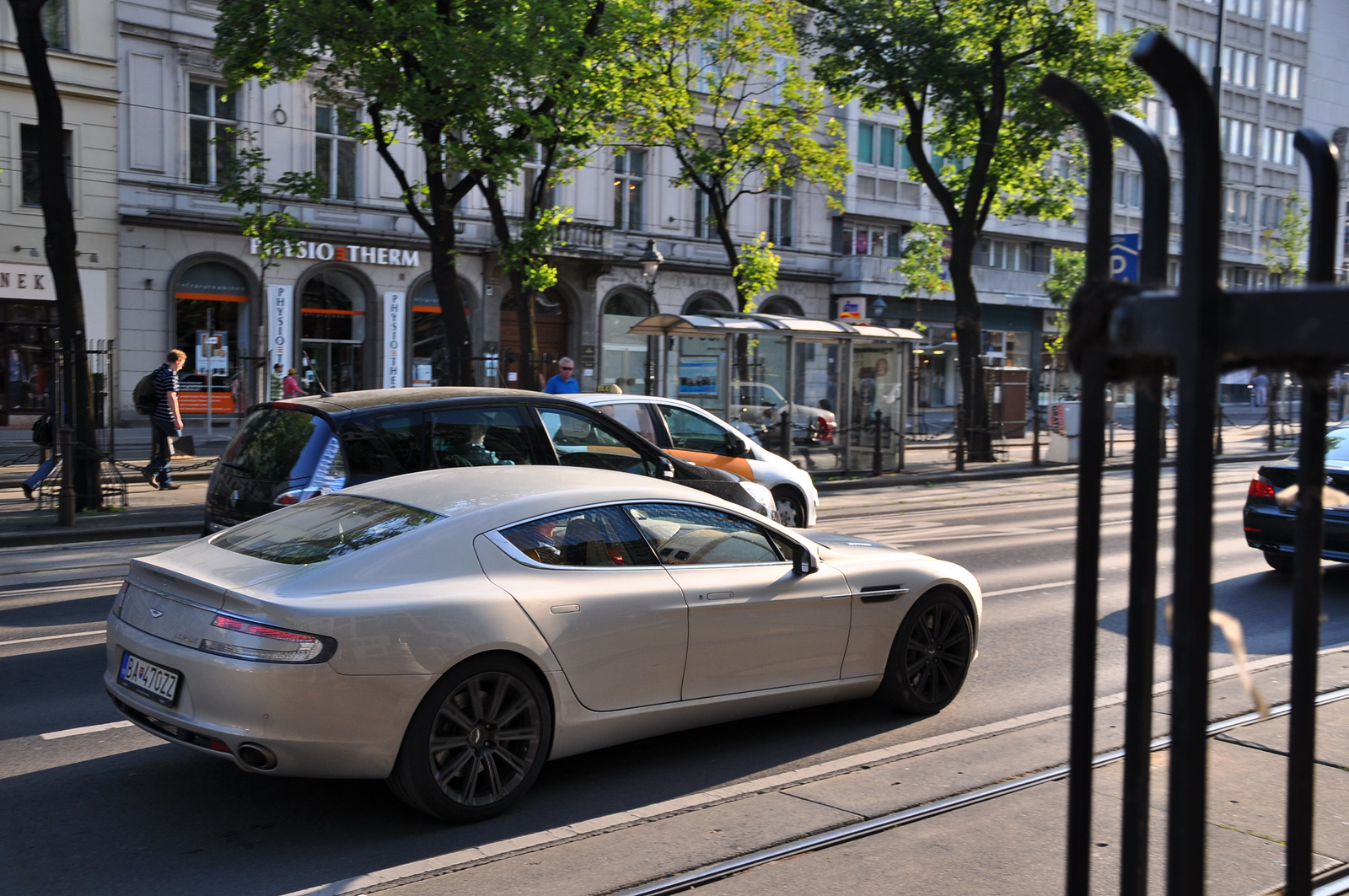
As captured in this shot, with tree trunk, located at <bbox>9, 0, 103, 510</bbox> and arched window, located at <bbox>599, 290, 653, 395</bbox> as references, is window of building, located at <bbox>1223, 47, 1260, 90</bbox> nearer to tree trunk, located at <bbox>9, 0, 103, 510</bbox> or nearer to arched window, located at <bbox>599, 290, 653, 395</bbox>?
arched window, located at <bbox>599, 290, 653, 395</bbox>

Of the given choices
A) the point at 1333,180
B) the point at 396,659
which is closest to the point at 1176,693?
the point at 1333,180

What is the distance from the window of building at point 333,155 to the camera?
31.4 metres

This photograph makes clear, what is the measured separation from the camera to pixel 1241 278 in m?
62.2

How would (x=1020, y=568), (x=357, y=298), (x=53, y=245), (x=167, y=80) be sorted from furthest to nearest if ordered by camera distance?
(x=357, y=298) < (x=167, y=80) < (x=53, y=245) < (x=1020, y=568)

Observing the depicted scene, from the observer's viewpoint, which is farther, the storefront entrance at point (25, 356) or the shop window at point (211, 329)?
the shop window at point (211, 329)

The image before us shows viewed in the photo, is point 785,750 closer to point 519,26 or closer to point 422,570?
point 422,570

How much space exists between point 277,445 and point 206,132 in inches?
942

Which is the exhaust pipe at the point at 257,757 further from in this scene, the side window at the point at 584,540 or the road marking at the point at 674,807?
the side window at the point at 584,540

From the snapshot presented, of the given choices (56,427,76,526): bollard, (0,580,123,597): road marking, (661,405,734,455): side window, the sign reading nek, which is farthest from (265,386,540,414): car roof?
the sign reading nek

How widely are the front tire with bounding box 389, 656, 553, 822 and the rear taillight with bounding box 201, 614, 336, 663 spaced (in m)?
0.47

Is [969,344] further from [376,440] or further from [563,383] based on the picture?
[376,440]

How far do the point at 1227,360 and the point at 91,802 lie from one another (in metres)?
4.84

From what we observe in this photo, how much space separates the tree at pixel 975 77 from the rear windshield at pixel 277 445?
19.4m

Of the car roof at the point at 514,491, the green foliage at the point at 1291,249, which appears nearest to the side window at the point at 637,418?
the car roof at the point at 514,491
